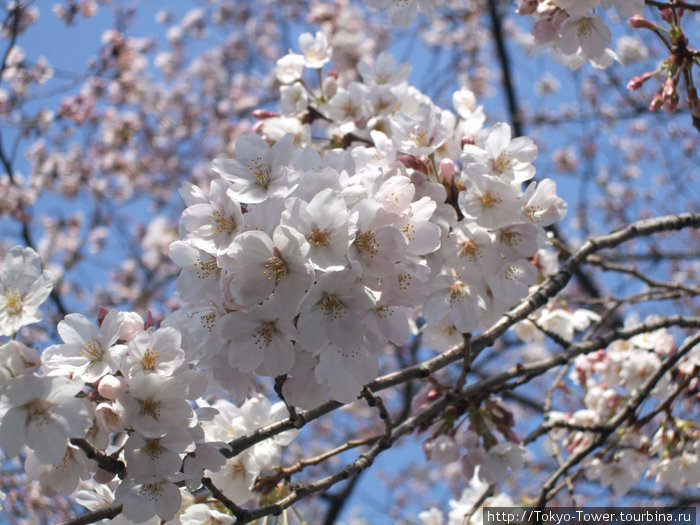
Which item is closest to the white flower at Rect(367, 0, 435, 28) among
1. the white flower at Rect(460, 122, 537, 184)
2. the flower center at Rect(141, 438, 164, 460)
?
the white flower at Rect(460, 122, 537, 184)

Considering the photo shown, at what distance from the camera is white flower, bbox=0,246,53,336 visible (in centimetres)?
135

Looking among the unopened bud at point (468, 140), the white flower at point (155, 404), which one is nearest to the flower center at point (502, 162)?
the unopened bud at point (468, 140)

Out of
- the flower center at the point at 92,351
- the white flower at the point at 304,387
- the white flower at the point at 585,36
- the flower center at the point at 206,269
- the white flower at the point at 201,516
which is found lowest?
the white flower at the point at 201,516

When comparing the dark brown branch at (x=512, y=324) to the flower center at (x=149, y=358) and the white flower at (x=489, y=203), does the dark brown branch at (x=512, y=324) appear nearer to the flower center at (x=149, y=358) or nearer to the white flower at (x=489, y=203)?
the flower center at (x=149, y=358)

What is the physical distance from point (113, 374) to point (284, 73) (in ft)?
4.94

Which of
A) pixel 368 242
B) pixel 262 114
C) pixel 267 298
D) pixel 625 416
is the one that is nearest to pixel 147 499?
pixel 267 298

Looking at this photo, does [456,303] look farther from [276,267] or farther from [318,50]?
[318,50]

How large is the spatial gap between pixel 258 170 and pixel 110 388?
24.0 inches

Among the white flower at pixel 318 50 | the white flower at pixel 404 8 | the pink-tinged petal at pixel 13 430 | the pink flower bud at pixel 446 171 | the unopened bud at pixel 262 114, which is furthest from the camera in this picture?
the white flower at pixel 318 50

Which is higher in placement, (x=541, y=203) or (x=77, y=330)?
(x=541, y=203)

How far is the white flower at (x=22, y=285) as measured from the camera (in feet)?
4.42

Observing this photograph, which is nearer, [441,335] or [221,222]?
[221,222]

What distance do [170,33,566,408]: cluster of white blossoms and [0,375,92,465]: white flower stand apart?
0.30m

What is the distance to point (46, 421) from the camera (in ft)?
3.89
